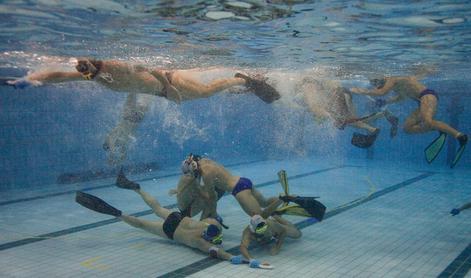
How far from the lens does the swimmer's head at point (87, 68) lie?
24.6ft

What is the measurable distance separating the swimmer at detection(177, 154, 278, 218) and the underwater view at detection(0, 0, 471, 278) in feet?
0.10

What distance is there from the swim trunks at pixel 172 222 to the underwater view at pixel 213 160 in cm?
3

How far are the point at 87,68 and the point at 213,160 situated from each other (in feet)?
16.3

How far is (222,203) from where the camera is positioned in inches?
500

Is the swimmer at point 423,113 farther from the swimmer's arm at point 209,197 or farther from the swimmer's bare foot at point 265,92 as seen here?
the swimmer's arm at point 209,197

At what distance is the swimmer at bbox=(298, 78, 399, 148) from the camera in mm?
11398

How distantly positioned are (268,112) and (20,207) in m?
25.3

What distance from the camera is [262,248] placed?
8.16 m

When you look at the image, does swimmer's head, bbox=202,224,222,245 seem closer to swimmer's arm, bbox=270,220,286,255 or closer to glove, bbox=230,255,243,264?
glove, bbox=230,255,243,264

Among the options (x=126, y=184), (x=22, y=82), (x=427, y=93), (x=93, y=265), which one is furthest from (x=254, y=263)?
(x=427, y=93)

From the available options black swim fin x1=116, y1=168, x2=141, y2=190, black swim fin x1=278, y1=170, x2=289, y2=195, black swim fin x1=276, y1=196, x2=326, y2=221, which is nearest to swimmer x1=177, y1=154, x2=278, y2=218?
black swim fin x1=278, y1=170, x2=289, y2=195

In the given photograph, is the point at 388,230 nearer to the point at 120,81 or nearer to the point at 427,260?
A: the point at 427,260

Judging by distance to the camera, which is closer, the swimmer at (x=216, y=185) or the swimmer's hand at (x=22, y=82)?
the swimmer's hand at (x=22, y=82)

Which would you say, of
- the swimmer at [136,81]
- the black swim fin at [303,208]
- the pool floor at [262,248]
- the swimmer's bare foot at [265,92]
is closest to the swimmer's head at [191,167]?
the pool floor at [262,248]
